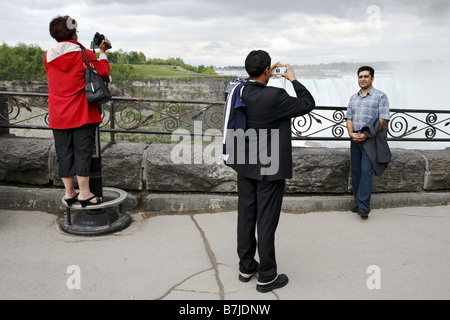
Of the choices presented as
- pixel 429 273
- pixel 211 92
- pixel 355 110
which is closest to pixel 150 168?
pixel 355 110

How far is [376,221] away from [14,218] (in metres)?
4.22

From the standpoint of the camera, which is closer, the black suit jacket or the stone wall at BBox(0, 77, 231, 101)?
the black suit jacket

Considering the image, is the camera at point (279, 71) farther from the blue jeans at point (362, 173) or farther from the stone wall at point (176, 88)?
the stone wall at point (176, 88)

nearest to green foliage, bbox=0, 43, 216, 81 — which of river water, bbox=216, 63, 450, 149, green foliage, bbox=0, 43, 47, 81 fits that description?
green foliage, bbox=0, 43, 47, 81

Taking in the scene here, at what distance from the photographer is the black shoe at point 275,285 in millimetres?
3121

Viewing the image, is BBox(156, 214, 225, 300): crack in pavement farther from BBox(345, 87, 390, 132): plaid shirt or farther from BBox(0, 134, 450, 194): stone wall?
BBox(345, 87, 390, 132): plaid shirt

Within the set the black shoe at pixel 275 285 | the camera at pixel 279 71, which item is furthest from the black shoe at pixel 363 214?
the camera at pixel 279 71

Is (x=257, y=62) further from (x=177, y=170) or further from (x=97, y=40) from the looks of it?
(x=177, y=170)

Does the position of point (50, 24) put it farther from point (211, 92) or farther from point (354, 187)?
point (211, 92)

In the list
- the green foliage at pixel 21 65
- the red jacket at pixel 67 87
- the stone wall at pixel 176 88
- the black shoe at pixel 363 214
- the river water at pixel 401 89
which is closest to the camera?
the red jacket at pixel 67 87

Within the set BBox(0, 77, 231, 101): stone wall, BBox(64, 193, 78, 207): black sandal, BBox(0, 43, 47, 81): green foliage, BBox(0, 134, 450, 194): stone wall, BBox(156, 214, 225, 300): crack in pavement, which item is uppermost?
BBox(0, 43, 47, 81): green foliage

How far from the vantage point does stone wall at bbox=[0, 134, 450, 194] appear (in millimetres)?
4918

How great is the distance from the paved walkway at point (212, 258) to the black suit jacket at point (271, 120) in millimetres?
982

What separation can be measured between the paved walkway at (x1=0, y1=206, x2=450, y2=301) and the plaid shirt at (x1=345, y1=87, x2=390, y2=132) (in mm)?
1179
